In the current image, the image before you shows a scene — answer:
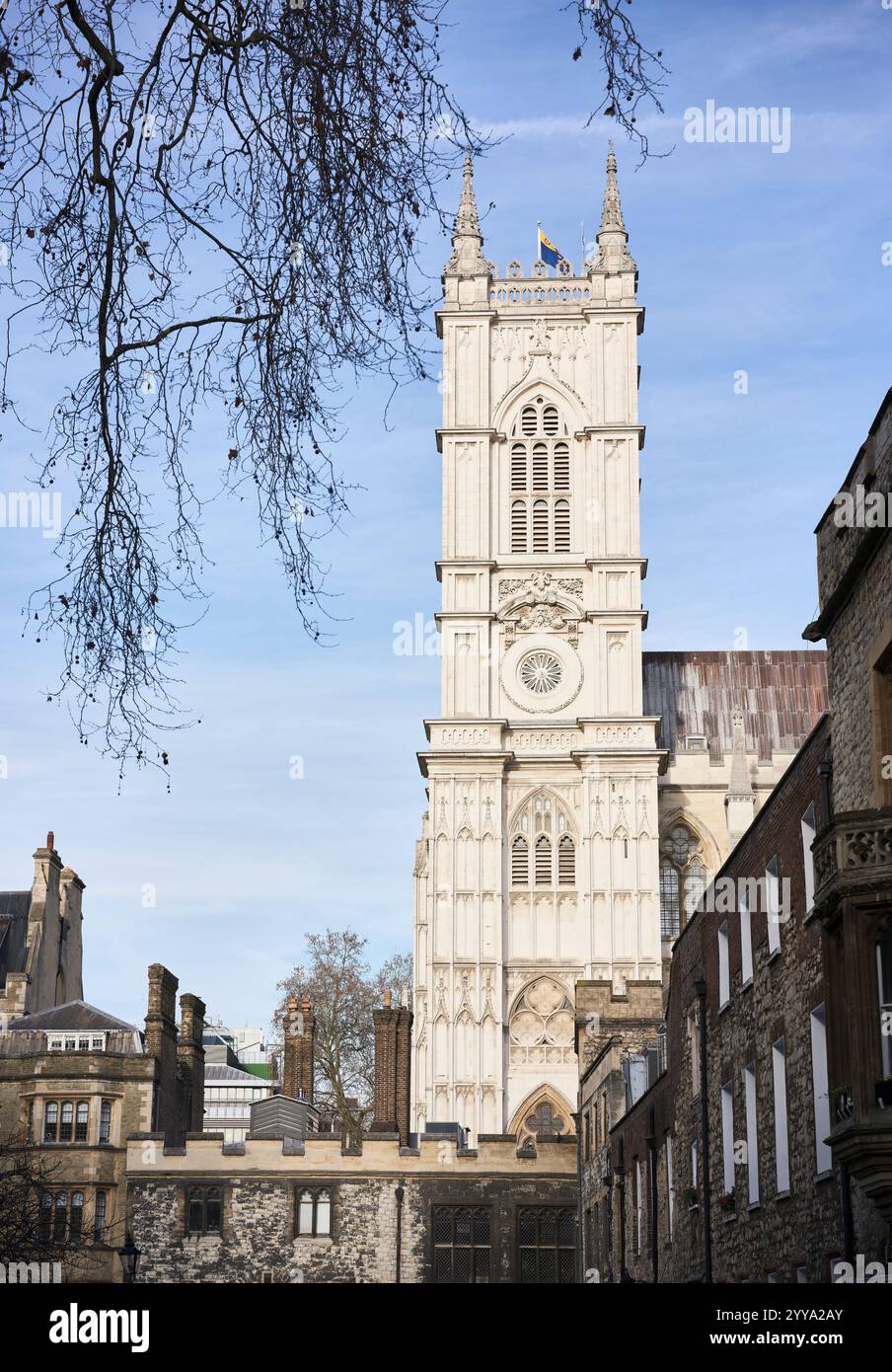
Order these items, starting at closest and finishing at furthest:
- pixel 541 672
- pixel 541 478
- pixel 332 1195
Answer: pixel 332 1195 < pixel 541 672 < pixel 541 478

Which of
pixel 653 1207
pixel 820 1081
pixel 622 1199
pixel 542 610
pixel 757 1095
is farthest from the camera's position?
pixel 542 610

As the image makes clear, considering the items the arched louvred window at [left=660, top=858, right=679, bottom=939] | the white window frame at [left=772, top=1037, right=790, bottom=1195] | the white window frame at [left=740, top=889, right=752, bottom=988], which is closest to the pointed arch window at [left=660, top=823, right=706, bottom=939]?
the arched louvred window at [left=660, top=858, right=679, bottom=939]

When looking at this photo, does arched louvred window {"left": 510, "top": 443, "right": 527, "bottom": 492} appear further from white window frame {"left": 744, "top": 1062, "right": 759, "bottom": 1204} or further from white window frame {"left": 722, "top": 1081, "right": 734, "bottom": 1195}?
white window frame {"left": 744, "top": 1062, "right": 759, "bottom": 1204}

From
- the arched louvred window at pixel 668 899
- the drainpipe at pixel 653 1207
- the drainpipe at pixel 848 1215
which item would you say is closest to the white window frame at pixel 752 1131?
the drainpipe at pixel 848 1215

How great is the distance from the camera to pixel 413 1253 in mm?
47219

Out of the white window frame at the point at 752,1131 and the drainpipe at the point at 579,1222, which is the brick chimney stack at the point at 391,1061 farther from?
the white window frame at the point at 752,1131

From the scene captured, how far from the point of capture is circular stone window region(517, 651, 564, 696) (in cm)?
6116

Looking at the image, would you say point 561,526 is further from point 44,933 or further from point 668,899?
point 44,933

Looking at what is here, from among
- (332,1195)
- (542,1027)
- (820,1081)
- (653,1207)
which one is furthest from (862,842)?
(542,1027)

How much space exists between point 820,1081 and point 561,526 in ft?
149

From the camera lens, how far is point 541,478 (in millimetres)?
63469

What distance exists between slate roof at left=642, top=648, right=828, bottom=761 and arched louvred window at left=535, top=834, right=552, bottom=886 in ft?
21.5

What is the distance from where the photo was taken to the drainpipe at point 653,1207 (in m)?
27.8

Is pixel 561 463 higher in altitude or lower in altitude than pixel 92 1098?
higher
